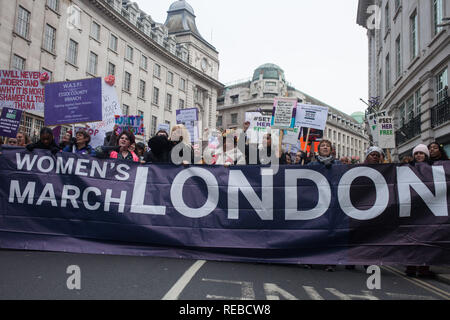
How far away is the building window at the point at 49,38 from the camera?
27.8 m

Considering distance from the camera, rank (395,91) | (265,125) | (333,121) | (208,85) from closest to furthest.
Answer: (265,125) < (395,91) < (208,85) < (333,121)

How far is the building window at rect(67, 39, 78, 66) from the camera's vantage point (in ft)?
101

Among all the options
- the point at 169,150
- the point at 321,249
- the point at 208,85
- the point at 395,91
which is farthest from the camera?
the point at 208,85

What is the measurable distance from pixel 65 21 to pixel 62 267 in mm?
28659

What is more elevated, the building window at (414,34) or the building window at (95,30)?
the building window at (95,30)

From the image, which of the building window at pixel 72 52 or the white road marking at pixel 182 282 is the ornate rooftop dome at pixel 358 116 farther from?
the white road marking at pixel 182 282

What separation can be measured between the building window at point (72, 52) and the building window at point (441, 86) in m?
24.7

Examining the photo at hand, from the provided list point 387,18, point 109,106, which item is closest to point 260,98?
point 387,18

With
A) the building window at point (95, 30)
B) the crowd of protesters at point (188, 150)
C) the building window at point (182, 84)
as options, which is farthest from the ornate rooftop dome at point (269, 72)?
the crowd of protesters at point (188, 150)

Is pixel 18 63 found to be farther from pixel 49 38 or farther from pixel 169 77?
pixel 169 77
